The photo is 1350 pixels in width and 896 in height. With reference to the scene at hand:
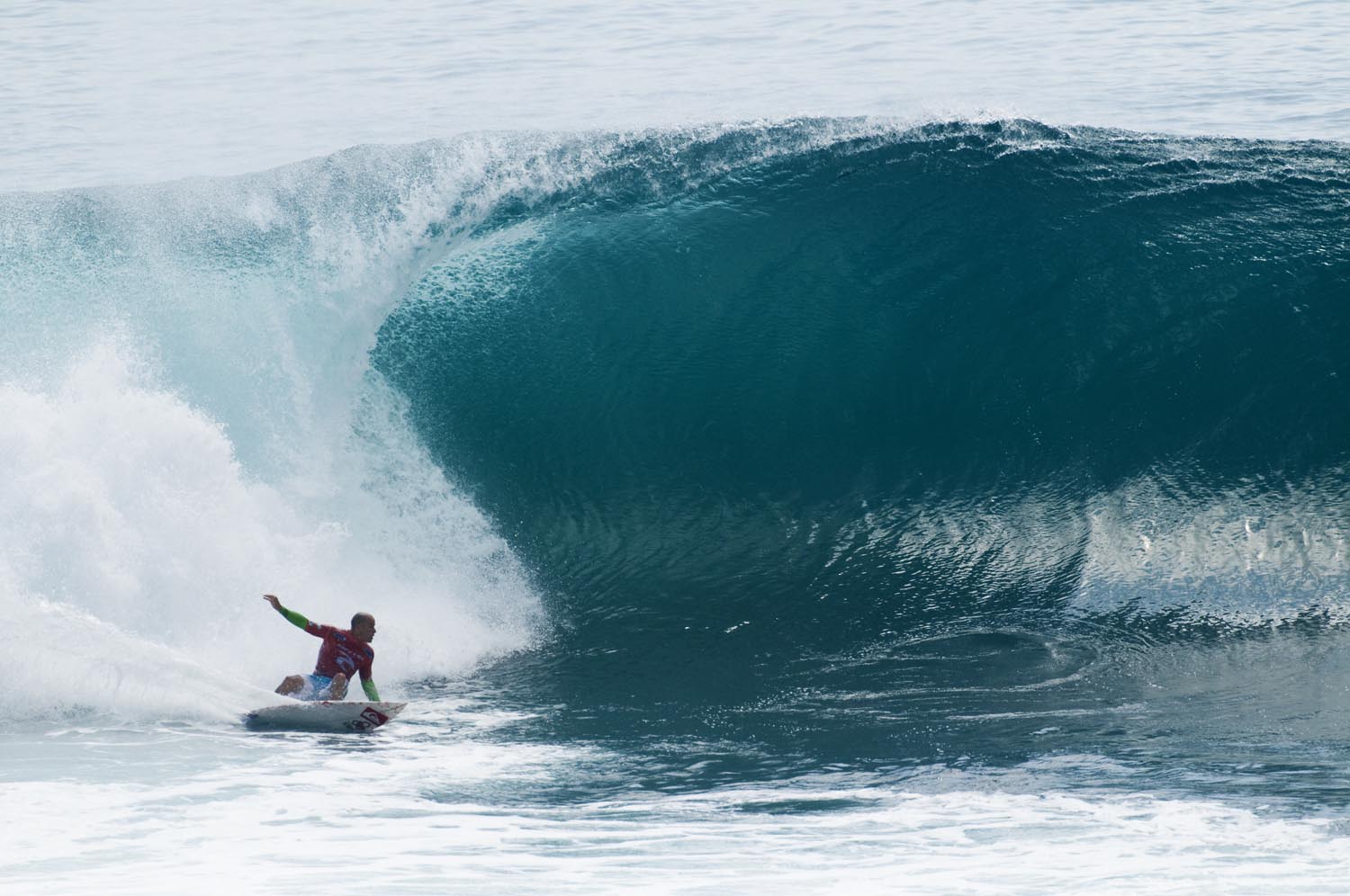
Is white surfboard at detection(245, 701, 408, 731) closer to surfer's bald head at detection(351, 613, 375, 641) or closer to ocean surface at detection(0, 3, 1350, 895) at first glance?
ocean surface at detection(0, 3, 1350, 895)

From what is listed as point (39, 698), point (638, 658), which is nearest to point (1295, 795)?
point (638, 658)

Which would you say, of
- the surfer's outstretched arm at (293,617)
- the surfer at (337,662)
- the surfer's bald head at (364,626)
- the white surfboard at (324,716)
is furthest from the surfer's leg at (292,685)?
the surfer's bald head at (364,626)

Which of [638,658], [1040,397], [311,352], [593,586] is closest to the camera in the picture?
[638,658]

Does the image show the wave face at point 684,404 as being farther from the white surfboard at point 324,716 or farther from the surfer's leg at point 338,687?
the surfer's leg at point 338,687

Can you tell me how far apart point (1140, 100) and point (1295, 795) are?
27.3 feet

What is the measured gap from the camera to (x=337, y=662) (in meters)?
6.74

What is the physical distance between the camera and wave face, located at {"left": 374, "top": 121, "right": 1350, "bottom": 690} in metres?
7.86

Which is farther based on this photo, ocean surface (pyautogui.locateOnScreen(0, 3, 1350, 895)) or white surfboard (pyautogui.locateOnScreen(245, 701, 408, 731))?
white surfboard (pyautogui.locateOnScreen(245, 701, 408, 731))

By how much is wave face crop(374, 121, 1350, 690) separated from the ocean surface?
0.11ft

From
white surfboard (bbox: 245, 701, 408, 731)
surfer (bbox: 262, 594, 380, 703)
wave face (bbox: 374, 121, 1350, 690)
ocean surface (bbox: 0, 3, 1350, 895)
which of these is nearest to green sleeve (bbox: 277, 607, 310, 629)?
surfer (bbox: 262, 594, 380, 703)

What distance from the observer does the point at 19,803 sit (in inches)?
211

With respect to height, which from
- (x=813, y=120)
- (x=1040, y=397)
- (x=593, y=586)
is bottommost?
(x=593, y=586)

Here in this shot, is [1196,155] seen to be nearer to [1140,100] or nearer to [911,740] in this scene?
[1140,100]

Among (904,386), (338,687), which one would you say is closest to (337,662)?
(338,687)
